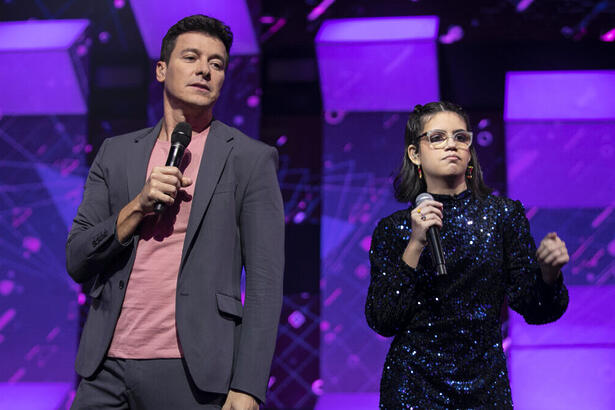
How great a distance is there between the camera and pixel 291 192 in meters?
3.20

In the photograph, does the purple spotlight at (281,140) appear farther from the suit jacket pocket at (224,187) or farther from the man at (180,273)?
the suit jacket pocket at (224,187)

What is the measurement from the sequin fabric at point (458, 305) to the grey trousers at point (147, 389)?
513mm

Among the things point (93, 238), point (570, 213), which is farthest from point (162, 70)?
point (570, 213)

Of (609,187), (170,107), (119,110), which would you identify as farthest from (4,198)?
(609,187)

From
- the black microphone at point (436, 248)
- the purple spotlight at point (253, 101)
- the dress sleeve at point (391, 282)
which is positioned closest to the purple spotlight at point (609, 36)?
the purple spotlight at point (253, 101)

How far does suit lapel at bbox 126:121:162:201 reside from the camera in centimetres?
158

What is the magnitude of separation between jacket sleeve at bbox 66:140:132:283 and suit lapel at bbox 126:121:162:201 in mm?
85

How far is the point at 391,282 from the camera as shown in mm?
1644

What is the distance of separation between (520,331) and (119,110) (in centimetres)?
241

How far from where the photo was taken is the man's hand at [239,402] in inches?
54.5

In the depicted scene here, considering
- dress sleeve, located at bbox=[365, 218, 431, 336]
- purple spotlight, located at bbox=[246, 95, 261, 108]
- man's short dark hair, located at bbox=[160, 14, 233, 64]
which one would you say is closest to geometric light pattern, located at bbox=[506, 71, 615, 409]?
purple spotlight, located at bbox=[246, 95, 261, 108]

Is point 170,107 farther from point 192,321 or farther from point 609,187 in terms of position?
point 609,187

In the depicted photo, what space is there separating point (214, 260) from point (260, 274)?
0.39ft

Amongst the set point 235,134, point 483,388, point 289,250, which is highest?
point 235,134
